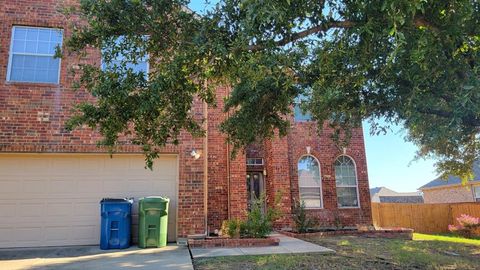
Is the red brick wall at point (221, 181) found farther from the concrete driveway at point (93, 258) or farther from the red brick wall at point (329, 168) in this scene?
the concrete driveway at point (93, 258)

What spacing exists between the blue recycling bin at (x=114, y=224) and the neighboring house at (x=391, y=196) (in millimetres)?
32459

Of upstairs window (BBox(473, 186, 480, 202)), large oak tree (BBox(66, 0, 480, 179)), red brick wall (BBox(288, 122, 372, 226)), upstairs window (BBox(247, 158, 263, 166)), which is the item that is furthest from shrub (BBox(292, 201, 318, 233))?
upstairs window (BBox(473, 186, 480, 202))

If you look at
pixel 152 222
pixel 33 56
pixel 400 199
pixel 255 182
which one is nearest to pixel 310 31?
pixel 152 222

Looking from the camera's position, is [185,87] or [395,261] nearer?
[185,87]

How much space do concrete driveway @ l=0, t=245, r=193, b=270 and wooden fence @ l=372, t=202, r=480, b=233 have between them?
11.9m

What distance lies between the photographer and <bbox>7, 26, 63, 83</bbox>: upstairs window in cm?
978

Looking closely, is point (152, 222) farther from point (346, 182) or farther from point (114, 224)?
point (346, 182)

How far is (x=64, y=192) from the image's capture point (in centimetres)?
945

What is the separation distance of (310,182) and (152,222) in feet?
22.8

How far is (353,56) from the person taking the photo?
589cm

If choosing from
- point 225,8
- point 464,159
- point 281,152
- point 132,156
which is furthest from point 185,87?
point 464,159

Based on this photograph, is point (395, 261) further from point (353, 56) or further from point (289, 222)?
point (289, 222)

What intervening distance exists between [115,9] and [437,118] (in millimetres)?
6325

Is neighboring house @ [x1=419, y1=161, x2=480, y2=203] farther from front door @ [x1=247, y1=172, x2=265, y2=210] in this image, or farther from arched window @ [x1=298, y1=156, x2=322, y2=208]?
front door @ [x1=247, y1=172, x2=265, y2=210]
